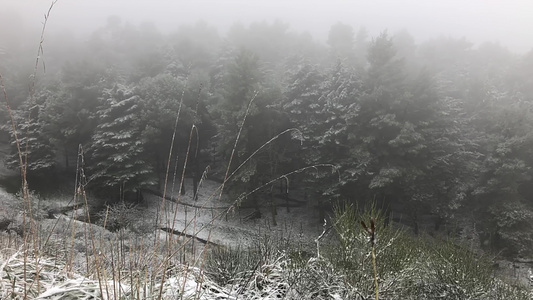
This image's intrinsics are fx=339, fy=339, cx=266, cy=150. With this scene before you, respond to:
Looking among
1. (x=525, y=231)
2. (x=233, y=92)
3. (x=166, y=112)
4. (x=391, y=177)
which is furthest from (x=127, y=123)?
(x=525, y=231)

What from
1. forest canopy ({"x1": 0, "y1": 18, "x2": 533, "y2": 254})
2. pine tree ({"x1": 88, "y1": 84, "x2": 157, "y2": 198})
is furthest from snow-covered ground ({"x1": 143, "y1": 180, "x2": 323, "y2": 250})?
pine tree ({"x1": 88, "y1": 84, "x2": 157, "y2": 198})

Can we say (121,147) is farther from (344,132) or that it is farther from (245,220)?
(344,132)

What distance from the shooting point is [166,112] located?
22.5m

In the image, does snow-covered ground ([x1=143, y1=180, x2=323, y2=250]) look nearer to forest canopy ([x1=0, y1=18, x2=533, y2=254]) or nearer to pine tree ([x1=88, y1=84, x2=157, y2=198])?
forest canopy ([x1=0, y1=18, x2=533, y2=254])

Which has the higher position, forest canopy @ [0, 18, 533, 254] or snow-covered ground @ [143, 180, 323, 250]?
forest canopy @ [0, 18, 533, 254]

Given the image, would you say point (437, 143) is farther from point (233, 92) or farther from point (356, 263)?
point (356, 263)

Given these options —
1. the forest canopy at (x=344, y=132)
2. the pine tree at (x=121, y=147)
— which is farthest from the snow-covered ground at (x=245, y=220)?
the pine tree at (x=121, y=147)

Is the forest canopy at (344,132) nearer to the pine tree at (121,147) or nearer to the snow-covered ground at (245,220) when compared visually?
the pine tree at (121,147)

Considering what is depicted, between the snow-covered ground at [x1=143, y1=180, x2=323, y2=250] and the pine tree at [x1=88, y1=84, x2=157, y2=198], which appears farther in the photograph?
the pine tree at [x1=88, y1=84, x2=157, y2=198]

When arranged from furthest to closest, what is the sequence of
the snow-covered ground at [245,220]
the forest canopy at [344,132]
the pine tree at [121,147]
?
the pine tree at [121,147] < the snow-covered ground at [245,220] < the forest canopy at [344,132]

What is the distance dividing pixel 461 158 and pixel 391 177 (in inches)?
203

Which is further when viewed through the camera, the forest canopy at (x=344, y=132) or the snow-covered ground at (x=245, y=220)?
the snow-covered ground at (x=245, y=220)

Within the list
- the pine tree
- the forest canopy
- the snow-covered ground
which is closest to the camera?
the forest canopy

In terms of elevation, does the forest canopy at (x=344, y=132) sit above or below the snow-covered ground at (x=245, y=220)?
above
